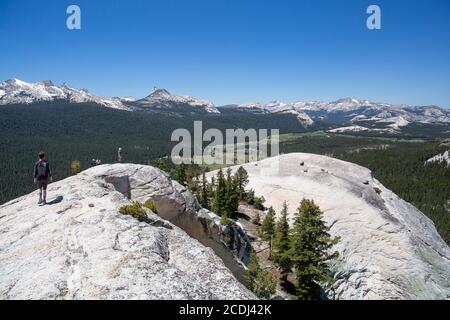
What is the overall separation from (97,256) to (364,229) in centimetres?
4626

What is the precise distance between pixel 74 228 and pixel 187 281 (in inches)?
300

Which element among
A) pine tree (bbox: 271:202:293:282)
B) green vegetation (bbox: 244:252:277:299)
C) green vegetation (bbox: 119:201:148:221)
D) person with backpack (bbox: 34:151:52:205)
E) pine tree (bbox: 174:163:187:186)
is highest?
person with backpack (bbox: 34:151:52:205)

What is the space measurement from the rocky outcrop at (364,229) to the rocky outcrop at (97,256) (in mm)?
32943

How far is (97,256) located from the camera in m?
13.1

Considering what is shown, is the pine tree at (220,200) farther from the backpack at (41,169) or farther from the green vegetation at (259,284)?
the backpack at (41,169)

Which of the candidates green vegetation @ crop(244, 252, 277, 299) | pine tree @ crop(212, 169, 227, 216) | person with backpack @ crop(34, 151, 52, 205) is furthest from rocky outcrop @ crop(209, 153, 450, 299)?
person with backpack @ crop(34, 151, 52, 205)

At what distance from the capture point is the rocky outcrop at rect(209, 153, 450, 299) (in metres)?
40.6

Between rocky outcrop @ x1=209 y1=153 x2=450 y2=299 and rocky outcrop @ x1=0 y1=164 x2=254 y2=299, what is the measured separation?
32943 millimetres

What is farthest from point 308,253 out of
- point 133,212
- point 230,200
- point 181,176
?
point 181,176

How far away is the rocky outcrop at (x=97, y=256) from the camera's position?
37.1 feet

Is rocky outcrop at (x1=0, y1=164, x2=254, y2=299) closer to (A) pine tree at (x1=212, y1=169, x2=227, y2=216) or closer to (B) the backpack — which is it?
(B) the backpack
